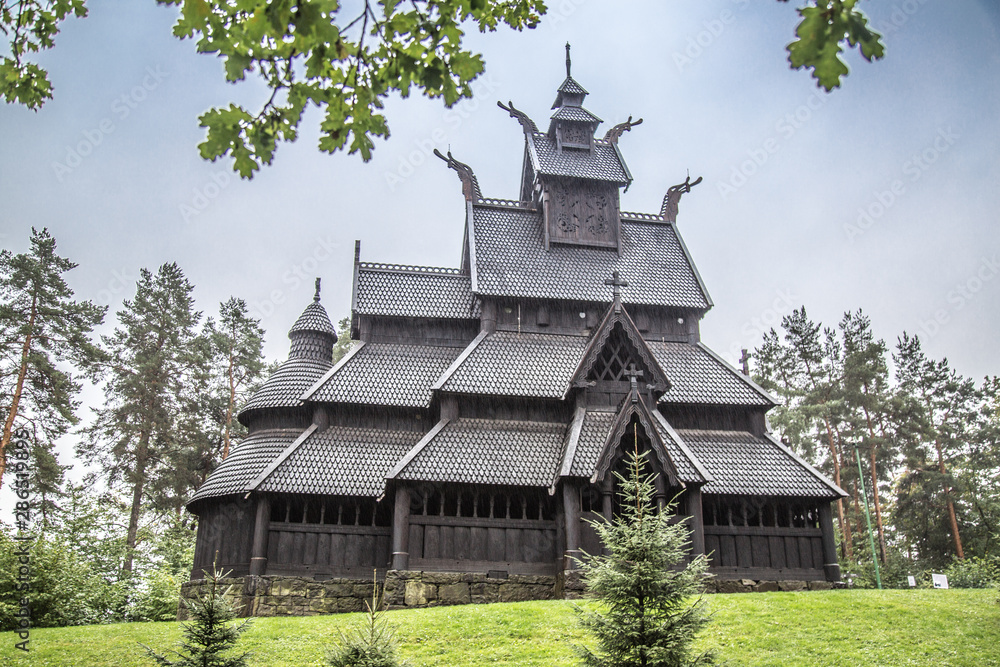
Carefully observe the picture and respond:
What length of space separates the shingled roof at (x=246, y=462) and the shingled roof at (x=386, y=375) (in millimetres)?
1614

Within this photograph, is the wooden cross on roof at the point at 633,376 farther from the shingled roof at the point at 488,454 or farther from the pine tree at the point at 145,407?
the pine tree at the point at 145,407

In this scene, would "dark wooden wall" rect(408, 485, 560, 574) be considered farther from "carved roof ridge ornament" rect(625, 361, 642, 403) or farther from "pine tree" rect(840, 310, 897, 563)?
"pine tree" rect(840, 310, 897, 563)

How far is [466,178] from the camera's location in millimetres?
27125

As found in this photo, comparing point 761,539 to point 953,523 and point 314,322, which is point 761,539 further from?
point 953,523

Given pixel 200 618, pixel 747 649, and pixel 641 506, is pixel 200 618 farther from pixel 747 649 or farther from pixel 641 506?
pixel 747 649

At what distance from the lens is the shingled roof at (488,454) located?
18531 mm

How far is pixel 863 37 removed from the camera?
383cm

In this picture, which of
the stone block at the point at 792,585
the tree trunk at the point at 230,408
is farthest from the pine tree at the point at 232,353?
the stone block at the point at 792,585

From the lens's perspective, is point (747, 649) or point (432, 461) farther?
point (432, 461)

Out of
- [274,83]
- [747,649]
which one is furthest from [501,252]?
[274,83]

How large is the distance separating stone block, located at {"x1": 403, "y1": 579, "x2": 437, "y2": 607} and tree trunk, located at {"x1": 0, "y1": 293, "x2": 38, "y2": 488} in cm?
1599

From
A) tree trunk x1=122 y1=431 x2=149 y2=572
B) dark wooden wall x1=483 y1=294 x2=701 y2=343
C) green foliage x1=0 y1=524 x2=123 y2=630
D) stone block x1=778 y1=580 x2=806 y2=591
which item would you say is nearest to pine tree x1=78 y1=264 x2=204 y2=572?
tree trunk x1=122 y1=431 x2=149 y2=572

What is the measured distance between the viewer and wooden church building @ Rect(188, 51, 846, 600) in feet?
60.7

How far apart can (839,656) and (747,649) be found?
145 centimetres
